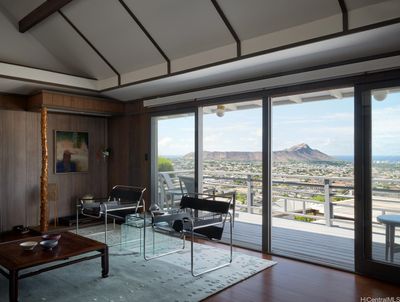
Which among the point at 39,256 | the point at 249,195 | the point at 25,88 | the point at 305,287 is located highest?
the point at 25,88

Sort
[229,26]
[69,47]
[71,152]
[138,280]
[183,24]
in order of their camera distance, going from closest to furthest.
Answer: [138,280]
[229,26]
[183,24]
[69,47]
[71,152]

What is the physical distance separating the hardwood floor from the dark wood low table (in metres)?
1.32

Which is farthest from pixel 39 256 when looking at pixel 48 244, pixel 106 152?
pixel 106 152

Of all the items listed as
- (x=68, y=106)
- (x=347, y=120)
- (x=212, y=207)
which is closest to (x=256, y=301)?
(x=212, y=207)

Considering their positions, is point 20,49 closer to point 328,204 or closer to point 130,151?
point 130,151

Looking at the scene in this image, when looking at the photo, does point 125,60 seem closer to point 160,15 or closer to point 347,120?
point 160,15

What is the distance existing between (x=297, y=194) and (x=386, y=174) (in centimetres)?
257

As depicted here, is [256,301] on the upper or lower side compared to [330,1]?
lower

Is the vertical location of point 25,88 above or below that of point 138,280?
above

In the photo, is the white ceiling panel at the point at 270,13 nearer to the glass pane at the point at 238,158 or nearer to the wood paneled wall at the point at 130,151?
the glass pane at the point at 238,158

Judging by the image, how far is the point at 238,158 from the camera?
5.74m

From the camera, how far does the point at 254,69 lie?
3.94m

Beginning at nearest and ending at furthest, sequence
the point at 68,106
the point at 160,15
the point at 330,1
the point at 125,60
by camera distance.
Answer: the point at 330,1, the point at 160,15, the point at 125,60, the point at 68,106

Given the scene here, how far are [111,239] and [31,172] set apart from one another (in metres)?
2.04
